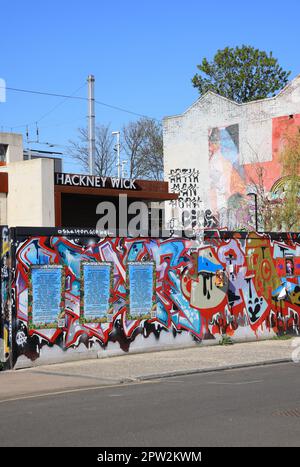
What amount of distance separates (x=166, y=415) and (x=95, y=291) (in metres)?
7.43

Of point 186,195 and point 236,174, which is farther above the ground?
point 236,174

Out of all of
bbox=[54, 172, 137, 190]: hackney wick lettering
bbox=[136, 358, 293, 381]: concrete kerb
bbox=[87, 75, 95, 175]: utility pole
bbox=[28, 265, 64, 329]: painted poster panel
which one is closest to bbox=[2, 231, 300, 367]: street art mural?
bbox=[28, 265, 64, 329]: painted poster panel

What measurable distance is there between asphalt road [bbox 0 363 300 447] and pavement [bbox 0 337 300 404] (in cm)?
62

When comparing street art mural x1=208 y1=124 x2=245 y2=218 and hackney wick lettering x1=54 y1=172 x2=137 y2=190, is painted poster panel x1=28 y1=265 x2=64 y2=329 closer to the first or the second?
hackney wick lettering x1=54 y1=172 x2=137 y2=190

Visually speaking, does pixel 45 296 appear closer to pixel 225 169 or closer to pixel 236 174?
pixel 236 174

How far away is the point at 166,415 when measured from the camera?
29.6 ft

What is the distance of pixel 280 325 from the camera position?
20.2 m

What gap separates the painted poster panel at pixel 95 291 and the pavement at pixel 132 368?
1.00 metres

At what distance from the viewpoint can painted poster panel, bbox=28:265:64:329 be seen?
49.6ft

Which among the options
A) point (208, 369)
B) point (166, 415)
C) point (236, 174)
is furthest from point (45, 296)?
point (236, 174)

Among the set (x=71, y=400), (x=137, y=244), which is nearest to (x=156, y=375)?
(x=71, y=400)

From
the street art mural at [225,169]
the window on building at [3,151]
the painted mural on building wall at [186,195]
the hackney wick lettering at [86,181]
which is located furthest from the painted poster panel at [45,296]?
the window on building at [3,151]

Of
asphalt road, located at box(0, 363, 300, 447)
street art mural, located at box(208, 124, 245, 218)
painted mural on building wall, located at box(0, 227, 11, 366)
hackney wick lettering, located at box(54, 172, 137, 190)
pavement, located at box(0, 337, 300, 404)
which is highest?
street art mural, located at box(208, 124, 245, 218)

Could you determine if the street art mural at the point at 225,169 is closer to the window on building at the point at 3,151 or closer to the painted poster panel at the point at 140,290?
the window on building at the point at 3,151
